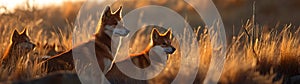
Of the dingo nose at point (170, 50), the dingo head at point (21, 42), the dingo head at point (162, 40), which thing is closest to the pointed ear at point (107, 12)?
the dingo head at point (162, 40)

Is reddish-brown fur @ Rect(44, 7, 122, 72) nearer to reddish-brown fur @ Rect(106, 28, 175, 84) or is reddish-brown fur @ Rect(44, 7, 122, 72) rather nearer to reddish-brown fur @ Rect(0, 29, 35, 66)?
reddish-brown fur @ Rect(106, 28, 175, 84)

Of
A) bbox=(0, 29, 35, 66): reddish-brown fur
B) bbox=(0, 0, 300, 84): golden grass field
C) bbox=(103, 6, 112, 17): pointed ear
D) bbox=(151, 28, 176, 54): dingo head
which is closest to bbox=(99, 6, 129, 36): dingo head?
bbox=(103, 6, 112, 17): pointed ear

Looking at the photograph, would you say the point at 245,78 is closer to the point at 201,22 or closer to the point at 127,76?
the point at 127,76

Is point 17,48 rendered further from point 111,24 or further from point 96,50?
point 96,50

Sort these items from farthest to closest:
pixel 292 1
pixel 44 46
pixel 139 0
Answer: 1. pixel 139 0
2. pixel 292 1
3. pixel 44 46

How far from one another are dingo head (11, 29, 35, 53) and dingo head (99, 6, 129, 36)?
4.79 ft

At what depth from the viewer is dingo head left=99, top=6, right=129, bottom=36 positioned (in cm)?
1220

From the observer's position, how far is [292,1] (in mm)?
23578

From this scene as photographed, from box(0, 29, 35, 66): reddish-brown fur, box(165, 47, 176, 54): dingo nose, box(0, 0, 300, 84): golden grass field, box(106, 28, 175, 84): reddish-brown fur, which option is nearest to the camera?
box(0, 0, 300, 84): golden grass field

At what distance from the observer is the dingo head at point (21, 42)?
43.2 ft

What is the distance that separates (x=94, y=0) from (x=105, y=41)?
6463mm

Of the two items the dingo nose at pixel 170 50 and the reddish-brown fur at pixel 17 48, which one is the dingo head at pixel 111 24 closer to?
the dingo nose at pixel 170 50

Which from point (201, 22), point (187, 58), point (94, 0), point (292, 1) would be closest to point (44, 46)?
point (187, 58)

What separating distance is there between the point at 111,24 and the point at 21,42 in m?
2.13
